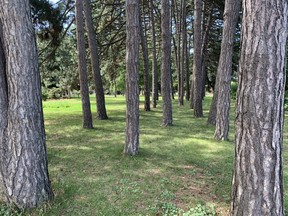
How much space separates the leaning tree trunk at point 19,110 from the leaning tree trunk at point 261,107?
246cm

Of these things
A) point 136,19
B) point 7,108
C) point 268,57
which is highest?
point 136,19

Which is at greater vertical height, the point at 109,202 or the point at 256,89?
the point at 256,89

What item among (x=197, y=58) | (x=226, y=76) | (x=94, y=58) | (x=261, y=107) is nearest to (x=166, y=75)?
(x=197, y=58)

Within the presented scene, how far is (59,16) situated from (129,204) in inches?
290

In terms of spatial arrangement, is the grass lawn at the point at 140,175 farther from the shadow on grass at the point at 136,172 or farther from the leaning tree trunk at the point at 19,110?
the leaning tree trunk at the point at 19,110

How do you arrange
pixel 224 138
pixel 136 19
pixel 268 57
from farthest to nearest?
pixel 224 138 → pixel 136 19 → pixel 268 57

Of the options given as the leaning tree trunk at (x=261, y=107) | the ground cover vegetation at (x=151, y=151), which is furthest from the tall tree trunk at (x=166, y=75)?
the leaning tree trunk at (x=261, y=107)

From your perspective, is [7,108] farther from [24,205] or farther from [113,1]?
[113,1]

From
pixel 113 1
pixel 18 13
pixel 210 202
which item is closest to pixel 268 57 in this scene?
pixel 210 202

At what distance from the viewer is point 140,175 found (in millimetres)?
4152

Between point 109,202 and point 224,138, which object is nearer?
point 109,202

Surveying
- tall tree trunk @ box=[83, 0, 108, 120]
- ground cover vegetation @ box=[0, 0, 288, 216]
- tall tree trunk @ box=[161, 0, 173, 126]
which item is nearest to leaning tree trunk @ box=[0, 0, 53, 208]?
ground cover vegetation @ box=[0, 0, 288, 216]

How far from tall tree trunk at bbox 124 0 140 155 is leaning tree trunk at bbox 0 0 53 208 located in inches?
86.9

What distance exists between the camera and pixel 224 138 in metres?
6.62
